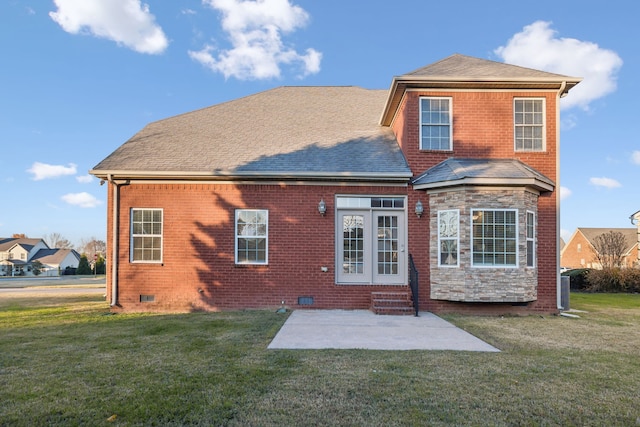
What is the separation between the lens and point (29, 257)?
2078 inches

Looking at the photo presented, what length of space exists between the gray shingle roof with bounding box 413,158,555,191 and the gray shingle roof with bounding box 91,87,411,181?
65cm

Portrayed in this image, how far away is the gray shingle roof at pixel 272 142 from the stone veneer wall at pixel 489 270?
1.70 metres

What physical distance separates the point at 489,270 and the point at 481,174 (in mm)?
2263

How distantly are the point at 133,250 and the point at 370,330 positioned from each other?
671cm

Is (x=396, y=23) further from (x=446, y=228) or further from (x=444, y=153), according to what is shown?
(x=446, y=228)

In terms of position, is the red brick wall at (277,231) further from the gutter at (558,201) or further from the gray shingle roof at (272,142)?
the gray shingle roof at (272,142)

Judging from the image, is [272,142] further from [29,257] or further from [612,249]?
[29,257]

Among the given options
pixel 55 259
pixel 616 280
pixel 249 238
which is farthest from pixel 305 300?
pixel 55 259

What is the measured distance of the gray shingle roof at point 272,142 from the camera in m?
9.66

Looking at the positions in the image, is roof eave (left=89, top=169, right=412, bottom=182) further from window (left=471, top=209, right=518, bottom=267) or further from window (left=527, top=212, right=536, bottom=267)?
window (left=527, top=212, right=536, bottom=267)

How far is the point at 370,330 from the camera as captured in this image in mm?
7207

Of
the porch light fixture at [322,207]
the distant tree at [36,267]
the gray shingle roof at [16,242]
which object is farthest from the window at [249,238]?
the gray shingle roof at [16,242]

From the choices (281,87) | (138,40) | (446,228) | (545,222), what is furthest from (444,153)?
(138,40)

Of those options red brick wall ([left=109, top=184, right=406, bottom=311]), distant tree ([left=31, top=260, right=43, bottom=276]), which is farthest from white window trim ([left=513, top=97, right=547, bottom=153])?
distant tree ([left=31, top=260, right=43, bottom=276])
